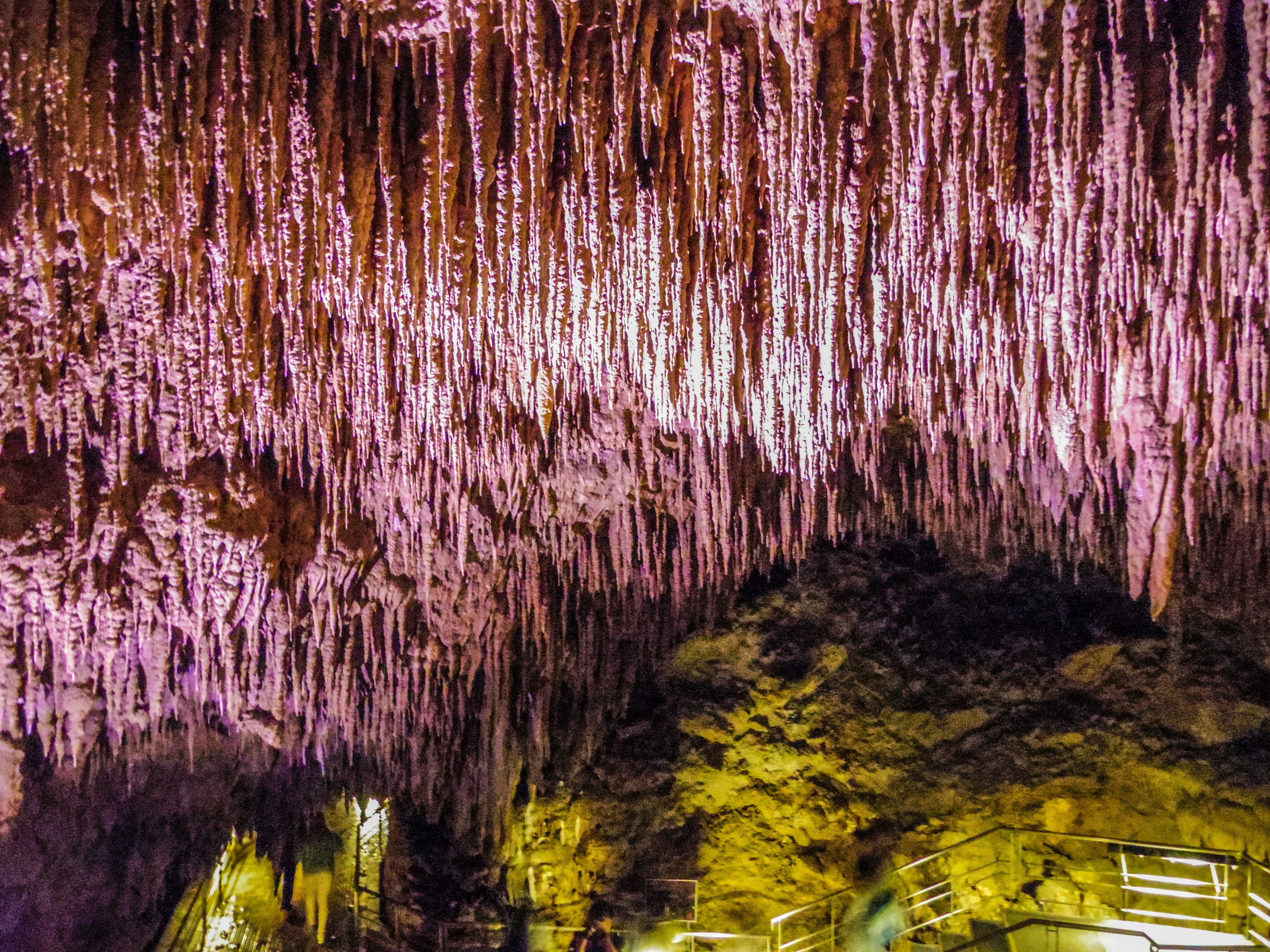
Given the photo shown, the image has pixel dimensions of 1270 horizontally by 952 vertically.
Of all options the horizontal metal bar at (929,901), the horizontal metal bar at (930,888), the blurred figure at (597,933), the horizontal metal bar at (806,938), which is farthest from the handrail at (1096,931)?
the blurred figure at (597,933)

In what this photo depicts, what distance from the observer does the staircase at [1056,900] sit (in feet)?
21.2

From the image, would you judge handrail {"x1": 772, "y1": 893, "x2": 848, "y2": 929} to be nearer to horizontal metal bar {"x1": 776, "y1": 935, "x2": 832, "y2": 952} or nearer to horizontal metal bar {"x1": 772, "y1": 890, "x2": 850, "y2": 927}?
horizontal metal bar {"x1": 772, "y1": 890, "x2": 850, "y2": 927}

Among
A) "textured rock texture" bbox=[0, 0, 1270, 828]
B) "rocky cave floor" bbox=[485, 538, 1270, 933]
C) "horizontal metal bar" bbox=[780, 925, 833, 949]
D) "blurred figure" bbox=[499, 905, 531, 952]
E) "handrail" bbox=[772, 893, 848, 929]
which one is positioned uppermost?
"textured rock texture" bbox=[0, 0, 1270, 828]

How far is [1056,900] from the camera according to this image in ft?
23.5

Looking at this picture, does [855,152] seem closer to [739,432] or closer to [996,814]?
[739,432]

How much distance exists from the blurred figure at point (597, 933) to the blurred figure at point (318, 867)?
441cm

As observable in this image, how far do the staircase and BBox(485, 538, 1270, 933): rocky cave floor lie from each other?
0.63 feet

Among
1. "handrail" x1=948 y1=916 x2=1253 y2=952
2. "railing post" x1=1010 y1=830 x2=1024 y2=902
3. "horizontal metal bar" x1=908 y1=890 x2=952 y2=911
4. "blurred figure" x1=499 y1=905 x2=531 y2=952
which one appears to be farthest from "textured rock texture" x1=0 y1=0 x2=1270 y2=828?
"blurred figure" x1=499 y1=905 x2=531 y2=952

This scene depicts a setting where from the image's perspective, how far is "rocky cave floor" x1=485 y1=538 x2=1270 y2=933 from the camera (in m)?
7.13

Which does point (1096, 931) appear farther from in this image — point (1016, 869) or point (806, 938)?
point (806, 938)

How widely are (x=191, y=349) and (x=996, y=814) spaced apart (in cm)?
760

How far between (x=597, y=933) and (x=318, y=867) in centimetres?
568

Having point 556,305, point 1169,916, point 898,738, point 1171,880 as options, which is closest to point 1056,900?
point 1169,916

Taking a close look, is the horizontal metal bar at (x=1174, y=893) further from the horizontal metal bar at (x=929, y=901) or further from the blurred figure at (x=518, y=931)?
the blurred figure at (x=518, y=931)
